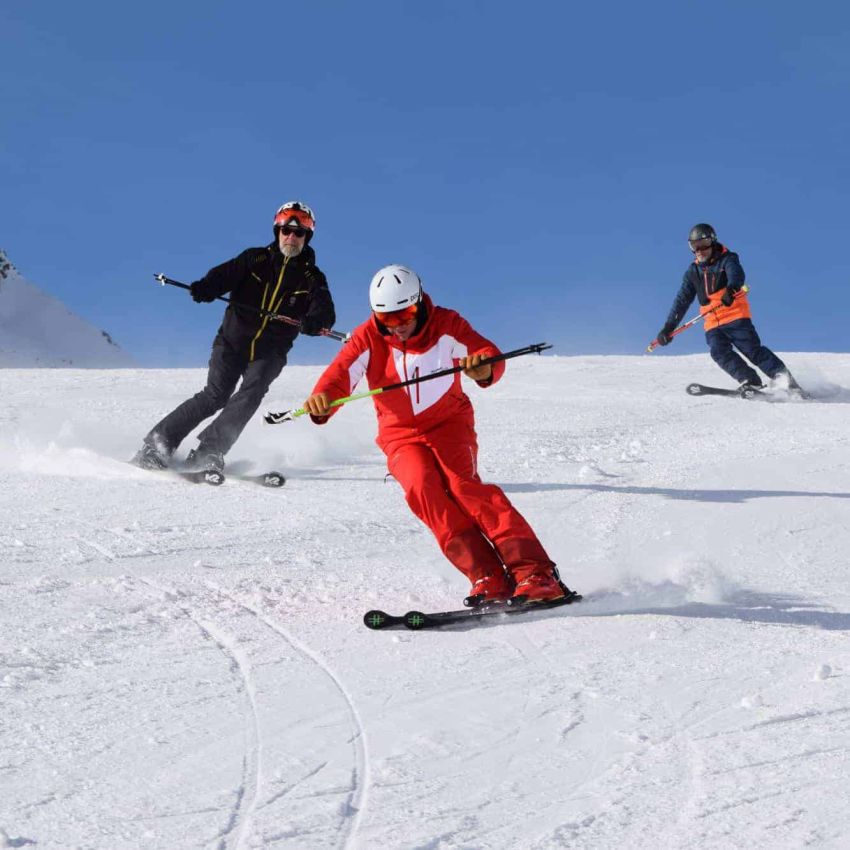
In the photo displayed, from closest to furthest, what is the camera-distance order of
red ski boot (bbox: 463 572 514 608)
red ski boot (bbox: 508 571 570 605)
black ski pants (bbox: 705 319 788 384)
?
red ski boot (bbox: 508 571 570 605)
red ski boot (bbox: 463 572 514 608)
black ski pants (bbox: 705 319 788 384)

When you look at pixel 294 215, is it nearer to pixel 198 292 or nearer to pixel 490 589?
pixel 198 292

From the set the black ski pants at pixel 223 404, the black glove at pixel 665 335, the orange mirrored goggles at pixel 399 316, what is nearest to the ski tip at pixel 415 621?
the orange mirrored goggles at pixel 399 316

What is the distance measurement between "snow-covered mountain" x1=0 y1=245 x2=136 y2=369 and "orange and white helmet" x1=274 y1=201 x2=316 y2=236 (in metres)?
92.4

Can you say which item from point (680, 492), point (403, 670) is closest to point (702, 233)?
point (680, 492)

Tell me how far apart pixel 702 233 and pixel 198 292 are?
672cm

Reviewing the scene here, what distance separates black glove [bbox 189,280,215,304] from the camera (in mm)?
8320

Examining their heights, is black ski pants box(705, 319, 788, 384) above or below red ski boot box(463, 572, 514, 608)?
above

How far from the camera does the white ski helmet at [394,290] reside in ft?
16.9

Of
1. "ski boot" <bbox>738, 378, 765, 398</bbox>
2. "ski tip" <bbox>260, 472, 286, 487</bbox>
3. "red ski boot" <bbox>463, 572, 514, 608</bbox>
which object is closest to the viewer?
"red ski boot" <bbox>463, 572, 514, 608</bbox>

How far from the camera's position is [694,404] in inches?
465

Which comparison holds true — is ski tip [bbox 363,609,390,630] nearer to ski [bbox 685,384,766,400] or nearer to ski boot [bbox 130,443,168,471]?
ski boot [bbox 130,443,168,471]

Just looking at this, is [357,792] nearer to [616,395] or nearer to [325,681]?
[325,681]

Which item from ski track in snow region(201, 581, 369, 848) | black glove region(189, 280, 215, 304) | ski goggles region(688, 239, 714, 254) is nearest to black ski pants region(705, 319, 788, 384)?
ski goggles region(688, 239, 714, 254)

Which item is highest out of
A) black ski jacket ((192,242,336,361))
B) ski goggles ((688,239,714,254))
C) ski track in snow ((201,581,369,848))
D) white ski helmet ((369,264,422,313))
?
ski goggles ((688,239,714,254))
